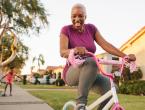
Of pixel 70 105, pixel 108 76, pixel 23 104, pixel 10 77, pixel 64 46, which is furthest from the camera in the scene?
pixel 10 77

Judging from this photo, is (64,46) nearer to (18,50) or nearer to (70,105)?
(70,105)

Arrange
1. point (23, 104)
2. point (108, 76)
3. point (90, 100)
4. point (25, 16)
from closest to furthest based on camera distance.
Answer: point (108, 76) < point (23, 104) < point (90, 100) < point (25, 16)

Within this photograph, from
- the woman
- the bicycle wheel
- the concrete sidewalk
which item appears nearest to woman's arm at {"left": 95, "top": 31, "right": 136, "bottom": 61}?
the woman

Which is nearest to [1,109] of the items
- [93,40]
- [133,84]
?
[93,40]

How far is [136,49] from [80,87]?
3486 cm

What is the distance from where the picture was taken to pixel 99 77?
16.4 ft

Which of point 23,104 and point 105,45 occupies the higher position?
point 105,45

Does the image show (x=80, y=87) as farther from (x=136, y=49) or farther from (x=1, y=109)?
(x=136, y=49)

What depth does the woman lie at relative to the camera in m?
4.61

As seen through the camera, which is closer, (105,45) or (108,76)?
(108,76)

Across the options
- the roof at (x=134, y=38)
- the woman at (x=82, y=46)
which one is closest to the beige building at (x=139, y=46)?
the roof at (x=134, y=38)

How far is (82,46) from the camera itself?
491 centimetres

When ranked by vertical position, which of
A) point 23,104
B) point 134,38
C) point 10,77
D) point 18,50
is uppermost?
point 134,38

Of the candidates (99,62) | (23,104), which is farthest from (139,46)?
(99,62)
